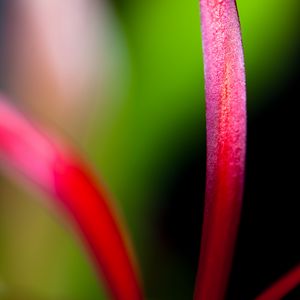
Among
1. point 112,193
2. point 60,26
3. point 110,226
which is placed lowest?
point 110,226

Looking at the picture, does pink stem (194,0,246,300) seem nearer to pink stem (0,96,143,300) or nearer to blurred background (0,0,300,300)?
pink stem (0,96,143,300)

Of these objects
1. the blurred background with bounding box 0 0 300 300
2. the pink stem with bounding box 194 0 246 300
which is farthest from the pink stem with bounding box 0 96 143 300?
the blurred background with bounding box 0 0 300 300

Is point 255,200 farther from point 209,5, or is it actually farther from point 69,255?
point 209,5

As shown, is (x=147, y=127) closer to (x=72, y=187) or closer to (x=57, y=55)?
(x=57, y=55)

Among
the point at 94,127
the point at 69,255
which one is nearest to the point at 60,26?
the point at 94,127

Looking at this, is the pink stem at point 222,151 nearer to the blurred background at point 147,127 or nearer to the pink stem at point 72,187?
the pink stem at point 72,187

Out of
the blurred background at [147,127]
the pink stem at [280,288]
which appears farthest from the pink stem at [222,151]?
the blurred background at [147,127]
